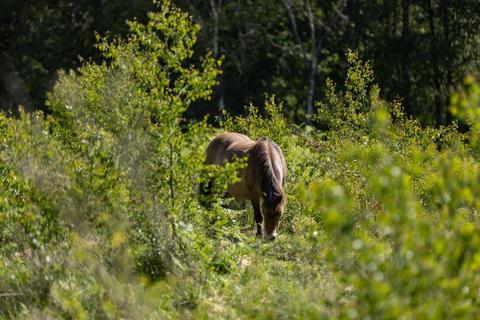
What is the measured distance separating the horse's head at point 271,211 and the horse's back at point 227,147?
1.45 metres

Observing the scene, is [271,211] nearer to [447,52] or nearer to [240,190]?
[240,190]

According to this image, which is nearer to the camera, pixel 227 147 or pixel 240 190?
pixel 240 190

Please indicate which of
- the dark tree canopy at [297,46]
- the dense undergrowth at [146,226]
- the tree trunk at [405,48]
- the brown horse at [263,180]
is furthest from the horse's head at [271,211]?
the tree trunk at [405,48]

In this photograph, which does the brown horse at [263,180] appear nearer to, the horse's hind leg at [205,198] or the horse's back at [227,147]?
the horse's back at [227,147]

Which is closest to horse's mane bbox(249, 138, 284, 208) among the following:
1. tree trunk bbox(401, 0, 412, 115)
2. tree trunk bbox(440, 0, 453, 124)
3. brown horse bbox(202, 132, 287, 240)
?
brown horse bbox(202, 132, 287, 240)

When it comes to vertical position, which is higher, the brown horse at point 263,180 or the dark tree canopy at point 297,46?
the brown horse at point 263,180

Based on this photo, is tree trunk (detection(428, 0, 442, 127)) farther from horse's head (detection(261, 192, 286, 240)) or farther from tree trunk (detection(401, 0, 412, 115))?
horse's head (detection(261, 192, 286, 240))

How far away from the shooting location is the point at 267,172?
1101 cm

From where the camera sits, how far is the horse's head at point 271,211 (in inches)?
421

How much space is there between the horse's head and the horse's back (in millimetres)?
1446

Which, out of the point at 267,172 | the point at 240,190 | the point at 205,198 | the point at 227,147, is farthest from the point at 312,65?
the point at 205,198

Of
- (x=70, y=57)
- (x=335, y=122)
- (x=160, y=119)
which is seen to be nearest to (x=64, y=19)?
(x=70, y=57)

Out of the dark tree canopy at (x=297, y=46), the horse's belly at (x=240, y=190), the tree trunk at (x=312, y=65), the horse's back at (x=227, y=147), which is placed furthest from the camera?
the tree trunk at (x=312, y=65)

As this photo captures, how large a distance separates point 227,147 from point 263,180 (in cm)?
203
